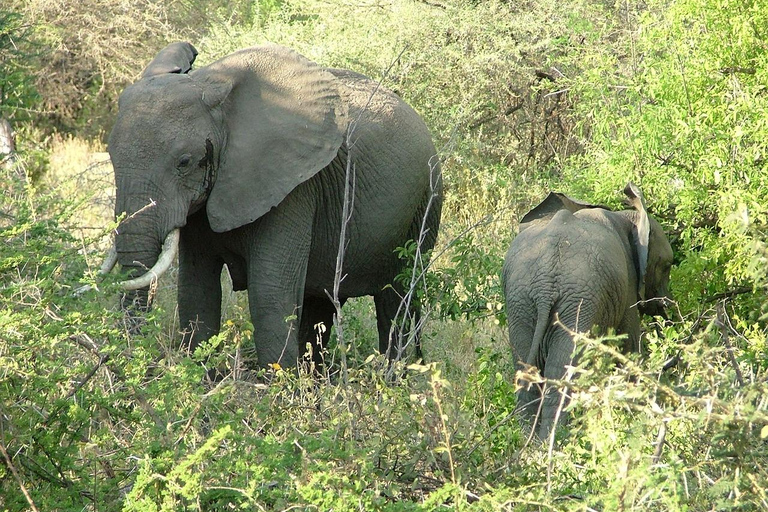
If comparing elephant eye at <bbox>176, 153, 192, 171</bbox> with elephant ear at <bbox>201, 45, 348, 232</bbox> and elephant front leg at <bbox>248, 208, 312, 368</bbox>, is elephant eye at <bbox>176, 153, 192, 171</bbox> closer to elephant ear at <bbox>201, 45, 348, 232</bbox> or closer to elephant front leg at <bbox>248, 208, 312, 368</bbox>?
elephant ear at <bbox>201, 45, 348, 232</bbox>

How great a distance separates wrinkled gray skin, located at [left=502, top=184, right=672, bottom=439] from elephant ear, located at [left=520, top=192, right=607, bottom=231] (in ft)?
0.24

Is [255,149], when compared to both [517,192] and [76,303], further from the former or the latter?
[517,192]

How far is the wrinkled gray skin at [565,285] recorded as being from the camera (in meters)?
5.43

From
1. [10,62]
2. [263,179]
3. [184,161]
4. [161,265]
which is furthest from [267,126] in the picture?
[10,62]

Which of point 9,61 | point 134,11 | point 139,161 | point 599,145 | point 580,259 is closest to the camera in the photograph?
point 580,259

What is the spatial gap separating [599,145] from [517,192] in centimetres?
281

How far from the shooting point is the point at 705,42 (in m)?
6.64

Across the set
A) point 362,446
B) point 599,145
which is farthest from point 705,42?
point 362,446

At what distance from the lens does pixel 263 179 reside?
247 inches

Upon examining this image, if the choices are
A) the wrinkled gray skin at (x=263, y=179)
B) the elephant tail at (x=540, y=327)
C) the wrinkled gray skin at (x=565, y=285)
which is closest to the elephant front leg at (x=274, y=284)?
the wrinkled gray skin at (x=263, y=179)

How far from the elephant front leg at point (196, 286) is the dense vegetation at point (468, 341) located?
0.18 meters

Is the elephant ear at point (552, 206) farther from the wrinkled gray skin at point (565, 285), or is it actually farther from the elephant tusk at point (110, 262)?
the elephant tusk at point (110, 262)

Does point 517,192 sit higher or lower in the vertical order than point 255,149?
lower

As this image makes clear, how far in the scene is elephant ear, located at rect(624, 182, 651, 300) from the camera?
19.4ft
